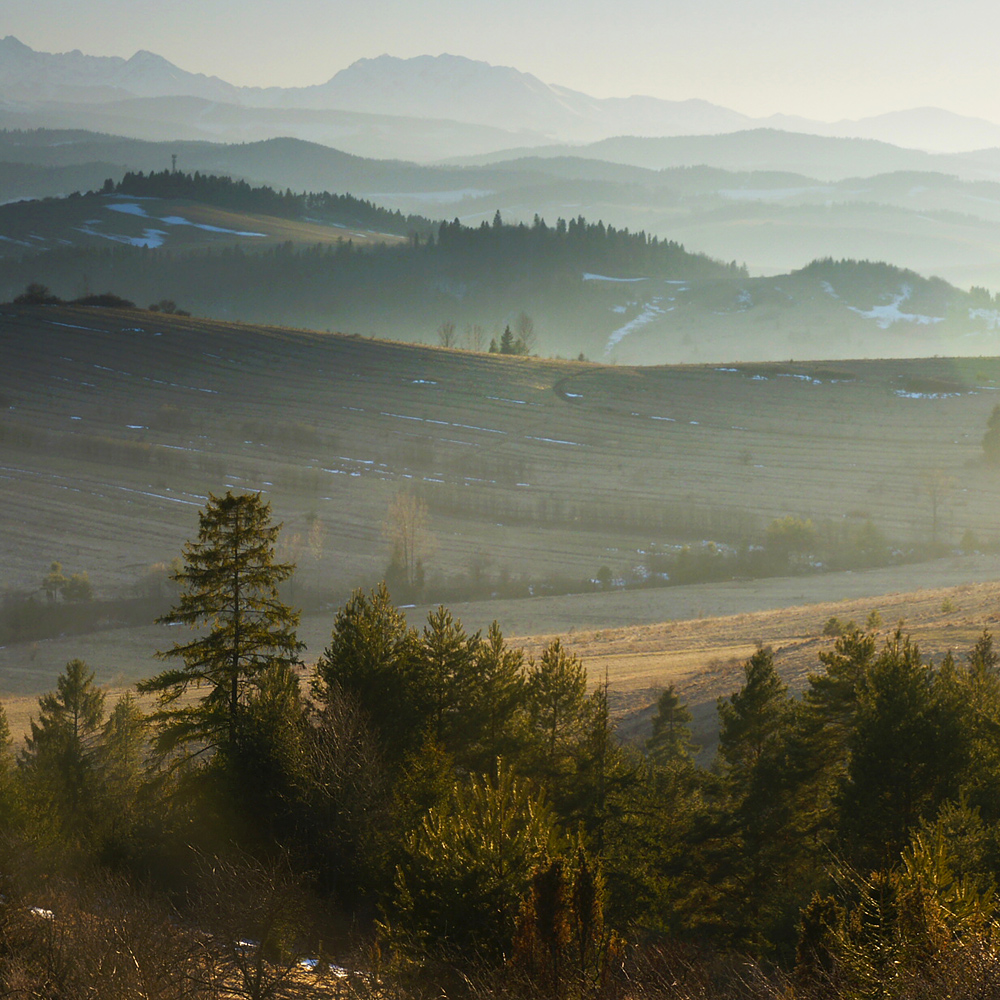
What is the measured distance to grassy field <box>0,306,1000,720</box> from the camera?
57781 millimetres

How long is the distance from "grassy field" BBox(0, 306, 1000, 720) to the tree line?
1537cm

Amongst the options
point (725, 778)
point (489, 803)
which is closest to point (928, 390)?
point (725, 778)

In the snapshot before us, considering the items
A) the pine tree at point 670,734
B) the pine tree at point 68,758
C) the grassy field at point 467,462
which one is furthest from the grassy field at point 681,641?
the pine tree at point 68,758

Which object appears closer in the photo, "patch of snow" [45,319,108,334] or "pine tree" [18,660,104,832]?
"pine tree" [18,660,104,832]

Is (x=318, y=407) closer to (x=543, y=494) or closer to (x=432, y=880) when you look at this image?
(x=543, y=494)

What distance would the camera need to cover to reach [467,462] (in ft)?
262

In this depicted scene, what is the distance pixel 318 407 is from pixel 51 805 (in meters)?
72.7

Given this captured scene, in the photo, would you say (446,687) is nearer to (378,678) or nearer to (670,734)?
(378,678)

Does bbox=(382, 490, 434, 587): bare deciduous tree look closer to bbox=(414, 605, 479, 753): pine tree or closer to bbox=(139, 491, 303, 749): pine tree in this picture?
bbox=(139, 491, 303, 749): pine tree

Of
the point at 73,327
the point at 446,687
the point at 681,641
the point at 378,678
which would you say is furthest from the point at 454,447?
the point at 446,687

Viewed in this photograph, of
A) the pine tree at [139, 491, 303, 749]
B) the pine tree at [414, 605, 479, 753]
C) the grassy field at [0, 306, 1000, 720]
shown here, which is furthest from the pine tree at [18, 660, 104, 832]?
the grassy field at [0, 306, 1000, 720]

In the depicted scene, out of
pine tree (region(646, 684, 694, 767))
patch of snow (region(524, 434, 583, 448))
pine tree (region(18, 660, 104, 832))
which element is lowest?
pine tree (region(18, 660, 104, 832))

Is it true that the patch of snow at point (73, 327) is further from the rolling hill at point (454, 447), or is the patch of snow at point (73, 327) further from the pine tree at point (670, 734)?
the pine tree at point (670, 734)

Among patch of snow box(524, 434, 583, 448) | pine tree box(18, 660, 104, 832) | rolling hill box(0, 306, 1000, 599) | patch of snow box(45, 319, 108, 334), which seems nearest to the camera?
pine tree box(18, 660, 104, 832)
